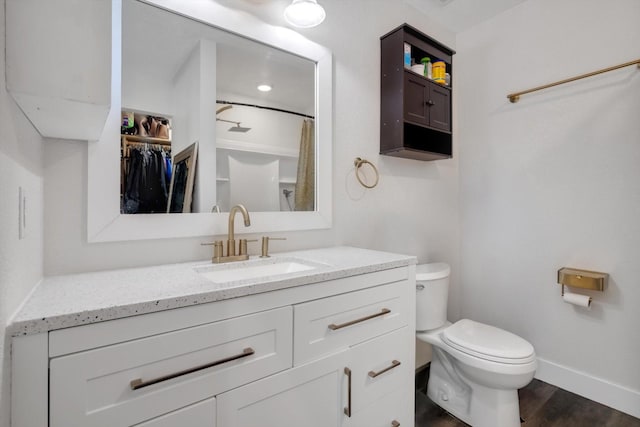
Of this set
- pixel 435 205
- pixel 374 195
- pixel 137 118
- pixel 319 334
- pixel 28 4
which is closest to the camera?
pixel 28 4

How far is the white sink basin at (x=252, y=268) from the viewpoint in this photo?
1195 millimetres

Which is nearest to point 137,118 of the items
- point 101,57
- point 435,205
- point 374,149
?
point 101,57

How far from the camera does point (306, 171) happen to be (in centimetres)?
164

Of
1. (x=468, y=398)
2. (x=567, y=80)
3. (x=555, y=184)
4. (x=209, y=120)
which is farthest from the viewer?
(x=555, y=184)

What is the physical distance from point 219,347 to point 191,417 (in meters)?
0.17

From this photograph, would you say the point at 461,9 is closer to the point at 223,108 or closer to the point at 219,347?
the point at 223,108

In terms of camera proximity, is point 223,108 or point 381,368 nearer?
point 381,368

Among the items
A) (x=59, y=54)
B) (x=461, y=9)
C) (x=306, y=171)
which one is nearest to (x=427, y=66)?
(x=461, y=9)

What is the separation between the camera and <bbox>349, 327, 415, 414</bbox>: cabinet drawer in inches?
44.6

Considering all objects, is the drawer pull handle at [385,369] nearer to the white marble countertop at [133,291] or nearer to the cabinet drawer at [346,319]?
the cabinet drawer at [346,319]

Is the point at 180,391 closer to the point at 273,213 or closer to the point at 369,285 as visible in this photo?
the point at 369,285

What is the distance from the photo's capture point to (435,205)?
2.31 m

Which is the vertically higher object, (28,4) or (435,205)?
(28,4)

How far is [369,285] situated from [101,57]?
1.05m
